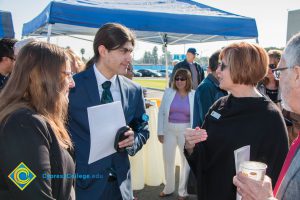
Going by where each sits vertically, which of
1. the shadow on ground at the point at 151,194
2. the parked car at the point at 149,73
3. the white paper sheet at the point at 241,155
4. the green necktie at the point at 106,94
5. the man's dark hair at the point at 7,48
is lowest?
the parked car at the point at 149,73

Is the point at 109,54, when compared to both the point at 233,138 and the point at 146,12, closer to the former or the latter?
the point at 233,138

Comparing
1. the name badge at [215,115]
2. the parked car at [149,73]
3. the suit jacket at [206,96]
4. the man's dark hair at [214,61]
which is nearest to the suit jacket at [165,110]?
the suit jacket at [206,96]

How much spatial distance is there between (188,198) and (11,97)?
3.64m

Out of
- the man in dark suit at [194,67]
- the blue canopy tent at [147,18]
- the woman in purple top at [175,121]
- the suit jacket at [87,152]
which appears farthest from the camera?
the man in dark suit at [194,67]

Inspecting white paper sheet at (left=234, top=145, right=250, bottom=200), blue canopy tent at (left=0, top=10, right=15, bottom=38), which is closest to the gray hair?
white paper sheet at (left=234, top=145, right=250, bottom=200)

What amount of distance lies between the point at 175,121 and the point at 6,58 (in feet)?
8.00

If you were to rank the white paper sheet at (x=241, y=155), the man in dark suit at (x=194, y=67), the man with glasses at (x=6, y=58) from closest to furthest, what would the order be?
1. the white paper sheet at (x=241, y=155)
2. the man with glasses at (x=6, y=58)
3. the man in dark suit at (x=194, y=67)

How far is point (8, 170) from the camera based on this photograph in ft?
3.83

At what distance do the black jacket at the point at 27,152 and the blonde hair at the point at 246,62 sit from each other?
4.61ft

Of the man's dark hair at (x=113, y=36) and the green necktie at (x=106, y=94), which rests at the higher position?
the man's dark hair at (x=113, y=36)

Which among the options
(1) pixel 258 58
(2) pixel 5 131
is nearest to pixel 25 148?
(2) pixel 5 131

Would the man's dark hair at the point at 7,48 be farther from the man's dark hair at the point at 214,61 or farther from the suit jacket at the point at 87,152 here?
the man's dark hair at the point at 214,61

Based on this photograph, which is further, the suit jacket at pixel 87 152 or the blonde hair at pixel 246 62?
the blonde hair at pixel 246 62

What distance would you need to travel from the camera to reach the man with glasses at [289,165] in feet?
3.82
